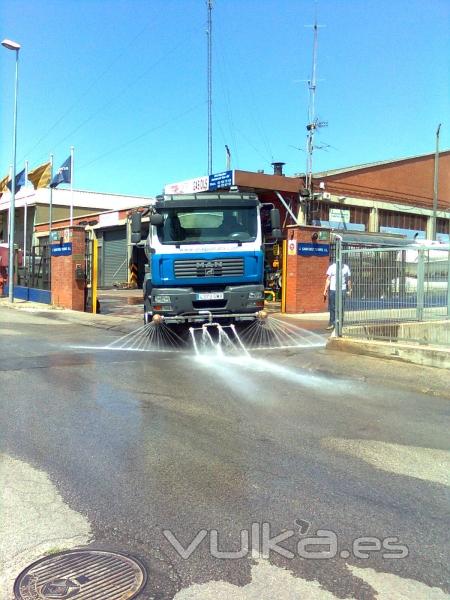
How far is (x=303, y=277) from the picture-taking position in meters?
19.1

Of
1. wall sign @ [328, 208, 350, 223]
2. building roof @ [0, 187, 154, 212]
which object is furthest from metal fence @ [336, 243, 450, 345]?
building roof @ [0, 187, 154, 212]

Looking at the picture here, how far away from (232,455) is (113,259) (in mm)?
33717

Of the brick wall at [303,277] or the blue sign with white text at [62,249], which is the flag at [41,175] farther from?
the brick wall at [303,277]

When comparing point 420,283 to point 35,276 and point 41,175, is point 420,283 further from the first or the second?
point 41,175

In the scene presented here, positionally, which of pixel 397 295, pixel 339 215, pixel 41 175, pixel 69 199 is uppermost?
pixel 69 199

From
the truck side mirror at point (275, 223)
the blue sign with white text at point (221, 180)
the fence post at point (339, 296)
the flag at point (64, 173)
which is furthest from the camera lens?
the flag at point (64, 173)

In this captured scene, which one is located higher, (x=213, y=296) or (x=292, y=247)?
(x=292, y=247)

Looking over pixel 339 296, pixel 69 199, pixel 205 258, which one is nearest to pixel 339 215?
pixel 339 296

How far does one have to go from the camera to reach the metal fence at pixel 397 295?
9680 millimetres

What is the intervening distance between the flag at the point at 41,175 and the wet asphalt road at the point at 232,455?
21409 millimetres

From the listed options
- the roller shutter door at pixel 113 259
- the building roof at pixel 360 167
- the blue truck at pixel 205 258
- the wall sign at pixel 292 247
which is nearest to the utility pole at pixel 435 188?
the building roof at pixel 360 167

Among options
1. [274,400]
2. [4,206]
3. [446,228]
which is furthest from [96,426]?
[4,206]

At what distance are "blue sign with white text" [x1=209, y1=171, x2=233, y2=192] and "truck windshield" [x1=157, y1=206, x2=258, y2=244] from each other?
11.1 meters

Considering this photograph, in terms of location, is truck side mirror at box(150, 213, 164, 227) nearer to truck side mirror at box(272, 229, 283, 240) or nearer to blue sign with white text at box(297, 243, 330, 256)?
truck side mirror at box(272, 229, 283, 240)
